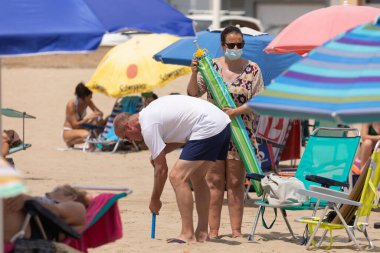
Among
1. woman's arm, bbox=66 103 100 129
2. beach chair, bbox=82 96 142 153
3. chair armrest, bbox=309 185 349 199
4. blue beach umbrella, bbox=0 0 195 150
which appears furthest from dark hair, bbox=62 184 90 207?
woman's arm, bbox=66 103 100 129

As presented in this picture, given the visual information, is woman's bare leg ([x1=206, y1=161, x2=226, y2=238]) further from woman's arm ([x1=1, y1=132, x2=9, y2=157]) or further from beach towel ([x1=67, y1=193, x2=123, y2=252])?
woman's arm ([x1=1, y1=132, x2=9, y2=157])

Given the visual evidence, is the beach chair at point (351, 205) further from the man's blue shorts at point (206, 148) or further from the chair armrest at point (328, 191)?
the man's blue shorts at point (206, 148)

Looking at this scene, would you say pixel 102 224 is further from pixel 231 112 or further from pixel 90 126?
pixel 90 126

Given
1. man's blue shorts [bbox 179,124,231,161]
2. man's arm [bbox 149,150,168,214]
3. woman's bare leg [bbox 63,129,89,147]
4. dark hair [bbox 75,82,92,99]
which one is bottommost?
woman's bare leg [bbox 63,129,89,147]

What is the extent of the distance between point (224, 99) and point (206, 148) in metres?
0.77

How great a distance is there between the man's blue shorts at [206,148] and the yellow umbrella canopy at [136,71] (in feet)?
24.5

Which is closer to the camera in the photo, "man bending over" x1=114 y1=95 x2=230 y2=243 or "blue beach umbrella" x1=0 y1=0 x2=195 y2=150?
"blue beach umbrella" x1=0 y1=0 x2=195 y2=150

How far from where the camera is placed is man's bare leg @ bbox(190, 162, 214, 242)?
25.4ft

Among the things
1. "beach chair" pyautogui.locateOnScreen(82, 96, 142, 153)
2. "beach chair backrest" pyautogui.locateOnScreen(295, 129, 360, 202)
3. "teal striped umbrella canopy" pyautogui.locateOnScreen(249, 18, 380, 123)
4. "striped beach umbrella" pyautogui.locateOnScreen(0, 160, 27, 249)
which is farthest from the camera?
"beach chair" pyautogui.locateOnScreen(82, 96, 142, 153)

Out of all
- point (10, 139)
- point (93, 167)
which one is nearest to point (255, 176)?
point (10, 139)

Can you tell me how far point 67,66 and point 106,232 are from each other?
19952 millimetres

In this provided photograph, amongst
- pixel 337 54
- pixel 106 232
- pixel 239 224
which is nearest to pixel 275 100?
pixel 337 54

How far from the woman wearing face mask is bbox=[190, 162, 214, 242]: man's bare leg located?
298 millimetres

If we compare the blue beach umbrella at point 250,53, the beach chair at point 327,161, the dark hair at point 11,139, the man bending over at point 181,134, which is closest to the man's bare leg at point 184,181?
the man bending over at point 181,134
